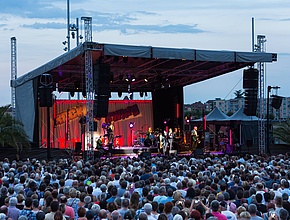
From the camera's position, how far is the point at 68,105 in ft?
105

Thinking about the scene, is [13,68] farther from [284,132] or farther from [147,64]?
[284,132]

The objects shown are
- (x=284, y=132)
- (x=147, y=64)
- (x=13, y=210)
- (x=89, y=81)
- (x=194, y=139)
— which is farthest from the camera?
(x=194, y=139)

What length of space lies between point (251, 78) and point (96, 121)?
1233 centimetres

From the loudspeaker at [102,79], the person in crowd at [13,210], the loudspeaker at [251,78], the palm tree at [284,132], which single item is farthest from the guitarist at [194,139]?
the person in crowd at [13,210]

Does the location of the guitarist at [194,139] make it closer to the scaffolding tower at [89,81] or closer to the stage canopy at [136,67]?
the stage canopy at [136,67]

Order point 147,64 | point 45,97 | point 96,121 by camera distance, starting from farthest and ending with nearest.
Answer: point 96,121 < point 147,64 < point 45,97

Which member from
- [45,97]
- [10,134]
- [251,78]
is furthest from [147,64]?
[10,134]

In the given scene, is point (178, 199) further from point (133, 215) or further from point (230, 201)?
point (133, 215)

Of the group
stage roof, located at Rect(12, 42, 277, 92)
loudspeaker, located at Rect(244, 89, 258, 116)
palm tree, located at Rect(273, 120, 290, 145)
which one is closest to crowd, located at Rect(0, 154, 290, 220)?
stage roof, located at Rect(12, 42, 277, 92)

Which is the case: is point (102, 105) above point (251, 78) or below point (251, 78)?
below

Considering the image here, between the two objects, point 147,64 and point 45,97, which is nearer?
point 45,97

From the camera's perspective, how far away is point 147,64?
80.8ft

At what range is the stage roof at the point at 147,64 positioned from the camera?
20031 mm

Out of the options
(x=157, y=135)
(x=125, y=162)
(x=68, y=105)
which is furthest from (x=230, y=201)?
(x=68, y=105)
